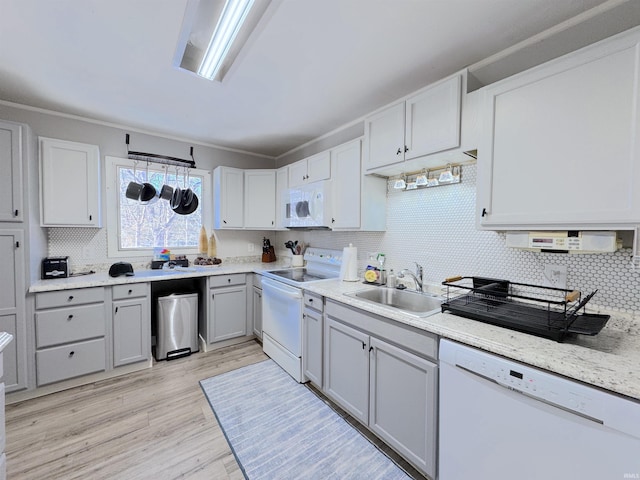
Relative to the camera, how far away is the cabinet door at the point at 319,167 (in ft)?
8.85

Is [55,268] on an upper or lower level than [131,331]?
upper

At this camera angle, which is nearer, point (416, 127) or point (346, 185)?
point (416, 127)

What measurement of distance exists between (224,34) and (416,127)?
1.33 metres

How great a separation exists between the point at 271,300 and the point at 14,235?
2.11 metres

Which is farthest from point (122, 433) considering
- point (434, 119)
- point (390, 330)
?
point (434, 119)

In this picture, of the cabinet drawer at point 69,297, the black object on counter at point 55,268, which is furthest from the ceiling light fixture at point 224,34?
the black object on counter at point 55,268

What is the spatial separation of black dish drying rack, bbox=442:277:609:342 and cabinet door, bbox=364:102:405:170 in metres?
1.06

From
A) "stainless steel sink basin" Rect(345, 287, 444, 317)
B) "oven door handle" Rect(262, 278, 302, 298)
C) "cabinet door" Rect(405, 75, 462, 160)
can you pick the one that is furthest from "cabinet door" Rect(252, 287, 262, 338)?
"cabinet door" Rect(405, 75, 462, 160)

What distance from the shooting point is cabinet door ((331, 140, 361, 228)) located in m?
2.38

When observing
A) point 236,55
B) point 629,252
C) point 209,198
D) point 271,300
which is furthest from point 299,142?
point 629,252

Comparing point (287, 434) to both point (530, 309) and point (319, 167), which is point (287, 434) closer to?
point (530, 309)

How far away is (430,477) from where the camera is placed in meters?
1.39

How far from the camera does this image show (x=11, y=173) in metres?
2.06

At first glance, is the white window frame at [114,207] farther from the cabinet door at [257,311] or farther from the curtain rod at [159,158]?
the cabinet door at [257,311]
